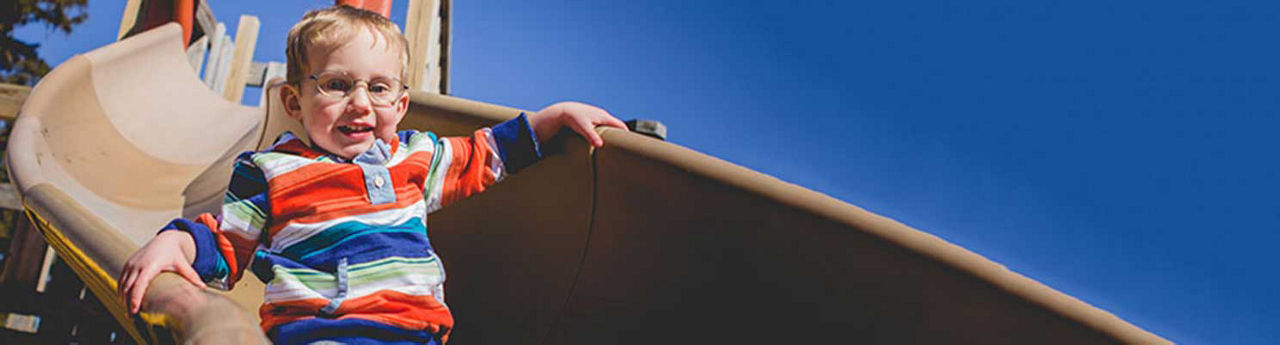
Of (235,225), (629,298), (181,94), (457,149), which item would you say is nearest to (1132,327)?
(629,298)

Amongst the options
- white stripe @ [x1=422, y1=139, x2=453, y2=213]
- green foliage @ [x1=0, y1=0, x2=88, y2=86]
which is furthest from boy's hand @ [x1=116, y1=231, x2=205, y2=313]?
green foliage @ [x1=0, y1=0, x2=88, y2=86]

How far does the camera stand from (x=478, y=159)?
1.46 meters

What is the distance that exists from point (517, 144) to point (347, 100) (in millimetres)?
311

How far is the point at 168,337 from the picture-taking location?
0.82 m

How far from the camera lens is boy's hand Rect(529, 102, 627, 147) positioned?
1.45 metres

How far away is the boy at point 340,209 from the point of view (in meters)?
1.13

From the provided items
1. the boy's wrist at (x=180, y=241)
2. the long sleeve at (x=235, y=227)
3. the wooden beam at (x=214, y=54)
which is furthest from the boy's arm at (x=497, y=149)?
the wooden beam at (x=214, y=54)

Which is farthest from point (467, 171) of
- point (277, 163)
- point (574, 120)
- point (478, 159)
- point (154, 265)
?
point (154, 265)

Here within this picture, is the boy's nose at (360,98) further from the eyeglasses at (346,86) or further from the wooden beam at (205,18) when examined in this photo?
the wooden beam at (205,18)

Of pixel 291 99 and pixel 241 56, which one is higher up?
pixel 241 56

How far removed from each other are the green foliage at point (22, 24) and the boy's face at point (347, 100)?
12379mm

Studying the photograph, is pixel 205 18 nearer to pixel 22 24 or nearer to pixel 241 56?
pixel 241 56

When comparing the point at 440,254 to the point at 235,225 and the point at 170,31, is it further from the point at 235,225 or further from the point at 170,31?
the point at 170,31

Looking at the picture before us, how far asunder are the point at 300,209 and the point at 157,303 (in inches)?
15.0
